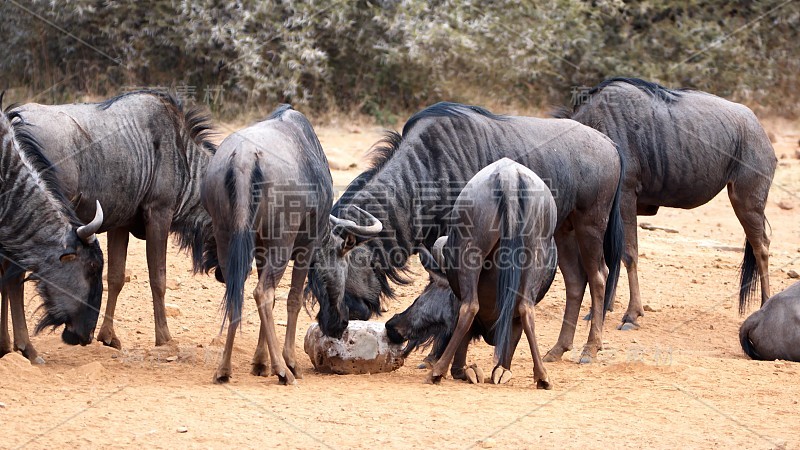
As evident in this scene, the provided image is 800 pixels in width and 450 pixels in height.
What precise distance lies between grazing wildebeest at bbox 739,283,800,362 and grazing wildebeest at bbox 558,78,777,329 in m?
1.53

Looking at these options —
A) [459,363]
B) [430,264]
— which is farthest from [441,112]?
[459,363]

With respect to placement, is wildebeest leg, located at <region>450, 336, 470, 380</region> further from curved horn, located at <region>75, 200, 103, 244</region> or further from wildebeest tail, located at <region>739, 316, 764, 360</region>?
curved horn, located at <region>75, 200, 103, 244</region>

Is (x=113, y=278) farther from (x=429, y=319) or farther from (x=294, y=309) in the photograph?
(x=429, y=319)

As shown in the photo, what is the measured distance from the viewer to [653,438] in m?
5.32

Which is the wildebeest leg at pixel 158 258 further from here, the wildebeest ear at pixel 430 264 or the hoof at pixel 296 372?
the wildebeest ear at pixel 430 264

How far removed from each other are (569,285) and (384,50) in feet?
29.8

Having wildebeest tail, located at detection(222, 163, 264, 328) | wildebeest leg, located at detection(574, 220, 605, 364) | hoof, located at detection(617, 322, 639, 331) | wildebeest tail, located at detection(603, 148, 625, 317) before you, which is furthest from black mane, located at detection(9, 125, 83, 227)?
hoof, located at detection(617, 322, 639, 331)

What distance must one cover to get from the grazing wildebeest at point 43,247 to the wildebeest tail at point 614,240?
12.3ft

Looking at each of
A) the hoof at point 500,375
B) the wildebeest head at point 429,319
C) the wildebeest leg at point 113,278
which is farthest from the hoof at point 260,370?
the wildebeest leg at point 113,278

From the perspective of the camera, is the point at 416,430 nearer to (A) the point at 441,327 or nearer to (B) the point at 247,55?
(A) the point at 441,327

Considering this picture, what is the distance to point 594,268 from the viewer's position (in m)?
7.77

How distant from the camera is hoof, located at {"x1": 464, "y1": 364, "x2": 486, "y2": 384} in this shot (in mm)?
6637

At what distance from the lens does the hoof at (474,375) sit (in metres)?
6.64

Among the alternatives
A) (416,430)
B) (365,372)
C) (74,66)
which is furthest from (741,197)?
(74,66)
